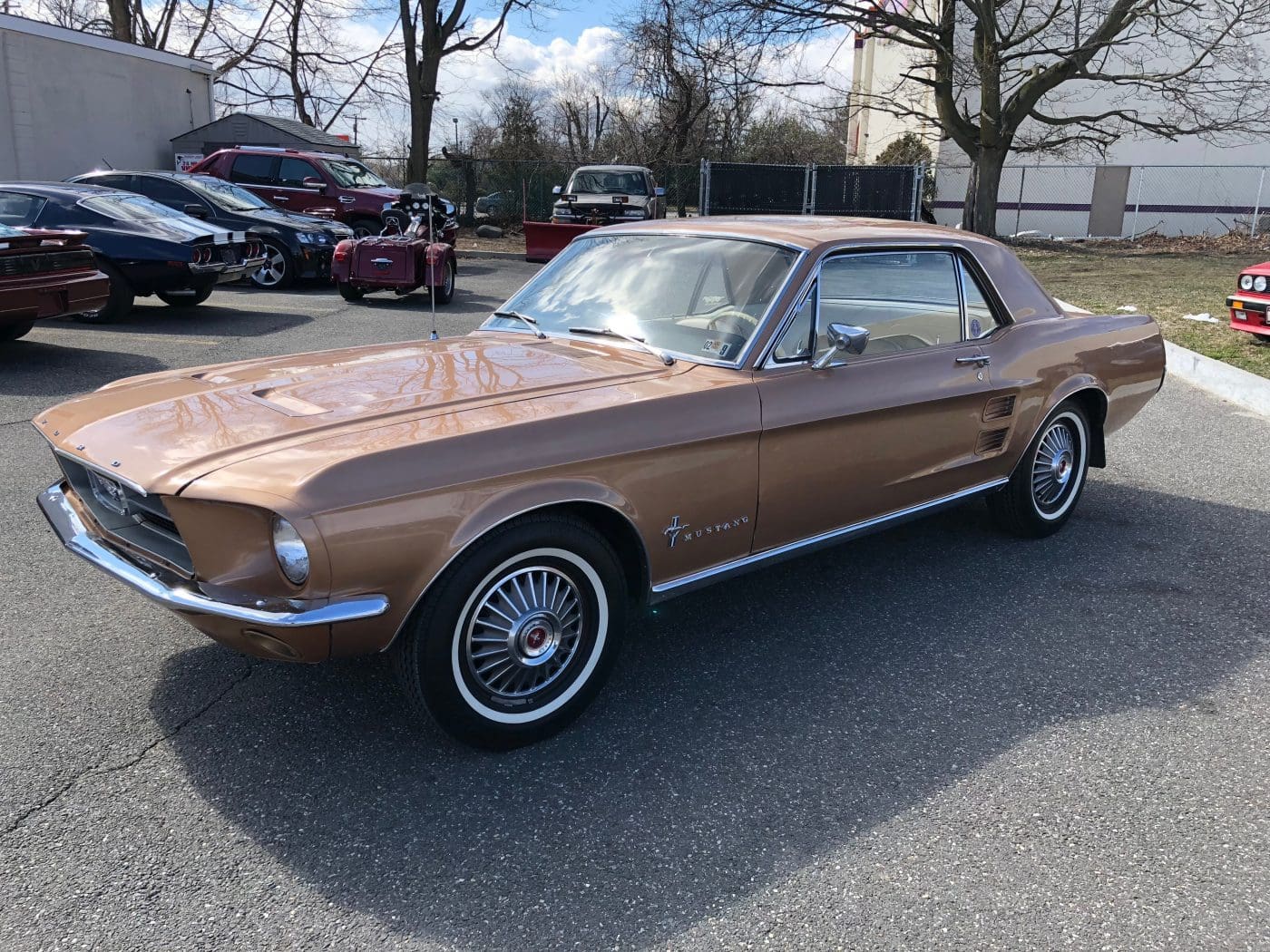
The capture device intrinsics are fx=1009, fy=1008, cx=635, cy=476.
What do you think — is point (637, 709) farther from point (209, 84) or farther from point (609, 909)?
point (209, 84)

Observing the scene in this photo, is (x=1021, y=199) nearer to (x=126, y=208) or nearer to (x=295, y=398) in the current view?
(x=126, y=208)

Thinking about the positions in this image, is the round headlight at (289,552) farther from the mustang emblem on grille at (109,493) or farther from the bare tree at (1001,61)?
the bare tree at (1001,61)

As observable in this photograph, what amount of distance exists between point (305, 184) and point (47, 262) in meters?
9.43

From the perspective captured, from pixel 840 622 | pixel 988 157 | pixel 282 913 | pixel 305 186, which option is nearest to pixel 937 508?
pixel 840 622

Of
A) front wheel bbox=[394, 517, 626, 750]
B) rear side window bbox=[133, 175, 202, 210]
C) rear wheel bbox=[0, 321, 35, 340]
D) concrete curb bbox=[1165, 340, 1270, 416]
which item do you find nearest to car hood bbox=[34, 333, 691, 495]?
front wheel bbox=[394, 517, 626, 750]

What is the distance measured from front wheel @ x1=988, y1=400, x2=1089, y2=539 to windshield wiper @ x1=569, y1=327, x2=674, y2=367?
6.46 ft

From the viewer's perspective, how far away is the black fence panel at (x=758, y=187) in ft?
71.3

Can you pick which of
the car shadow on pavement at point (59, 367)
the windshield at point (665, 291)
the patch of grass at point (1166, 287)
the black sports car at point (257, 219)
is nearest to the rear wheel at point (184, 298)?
the black sports car at point (257, 219)

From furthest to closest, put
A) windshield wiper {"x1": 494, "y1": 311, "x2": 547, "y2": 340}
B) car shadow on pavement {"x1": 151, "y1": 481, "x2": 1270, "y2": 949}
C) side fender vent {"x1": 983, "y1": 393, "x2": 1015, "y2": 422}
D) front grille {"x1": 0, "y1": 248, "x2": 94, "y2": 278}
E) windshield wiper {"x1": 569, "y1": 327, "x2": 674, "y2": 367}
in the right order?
front grille {"x1": 0, "y1": 248, "x2": 94, "y2": 278} → side fender vent {"x1": 983, "y1": 393, "x2": 1015, "y2": 422} → windshield wiper {"x1": 494, "y1": 311, "x2": 547, "y2": 340} → windshield wiper {"x1": 569, "y1": 327, "x2": 674, "y2": 367} → car shadow on pavement {"x1": 151, "y1": 481, "x2": 1270, "y2": 949}

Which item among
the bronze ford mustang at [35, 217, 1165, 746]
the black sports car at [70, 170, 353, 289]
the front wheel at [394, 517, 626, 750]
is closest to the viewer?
the bronze ford mustang at [35, 217, 1165, 746]

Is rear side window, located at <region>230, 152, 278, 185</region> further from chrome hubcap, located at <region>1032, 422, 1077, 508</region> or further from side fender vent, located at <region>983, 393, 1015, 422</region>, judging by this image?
Answer: side fender vent, located at <region>983, 393, 1015, 422</region>

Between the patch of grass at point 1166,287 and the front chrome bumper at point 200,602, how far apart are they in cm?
832

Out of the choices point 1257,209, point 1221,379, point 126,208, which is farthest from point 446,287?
point 1257,209

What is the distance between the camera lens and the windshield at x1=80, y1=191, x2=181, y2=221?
10656 millimetres
